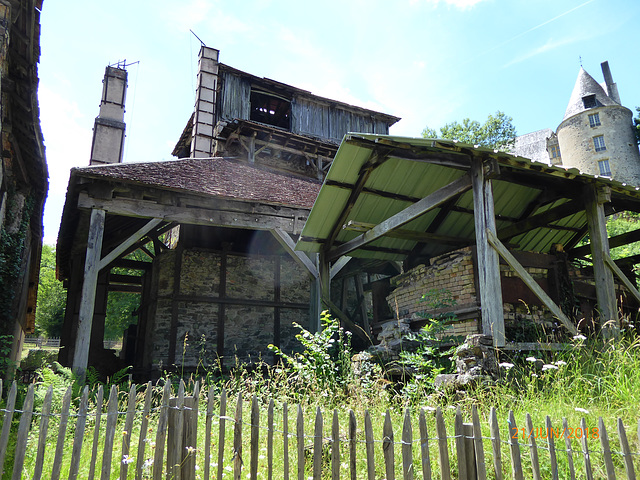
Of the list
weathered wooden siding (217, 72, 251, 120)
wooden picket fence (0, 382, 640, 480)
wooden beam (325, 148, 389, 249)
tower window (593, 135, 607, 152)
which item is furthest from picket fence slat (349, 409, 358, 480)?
tower window (593, 135, 607, 152)

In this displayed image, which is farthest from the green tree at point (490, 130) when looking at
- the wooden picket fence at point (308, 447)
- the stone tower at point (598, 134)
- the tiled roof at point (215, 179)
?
the wooden picket fence at point (308, 447)

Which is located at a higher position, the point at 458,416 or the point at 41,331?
the point at 41,331

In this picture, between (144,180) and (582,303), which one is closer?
(582,303)

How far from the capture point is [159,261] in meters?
11.9

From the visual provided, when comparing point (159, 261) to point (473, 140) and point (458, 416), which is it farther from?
point (473, 140)

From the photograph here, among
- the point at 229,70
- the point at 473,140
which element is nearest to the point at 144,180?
the point at 229,70

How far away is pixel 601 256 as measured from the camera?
20.3 feet

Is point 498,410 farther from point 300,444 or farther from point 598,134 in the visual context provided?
point 598,134

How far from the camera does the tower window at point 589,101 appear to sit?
3666 centimetres

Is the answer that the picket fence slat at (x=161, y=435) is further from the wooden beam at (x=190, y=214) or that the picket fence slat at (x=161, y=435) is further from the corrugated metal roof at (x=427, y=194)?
the wooden beam at (x=190, y=214)

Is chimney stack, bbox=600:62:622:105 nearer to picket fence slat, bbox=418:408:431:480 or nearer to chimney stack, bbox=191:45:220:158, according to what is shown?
chimney stack, bbox=191:45:220:158

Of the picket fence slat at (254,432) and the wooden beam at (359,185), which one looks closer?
the picket fence slat at (254,432)

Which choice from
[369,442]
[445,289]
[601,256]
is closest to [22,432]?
[369,442]

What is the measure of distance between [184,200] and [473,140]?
23151mm
